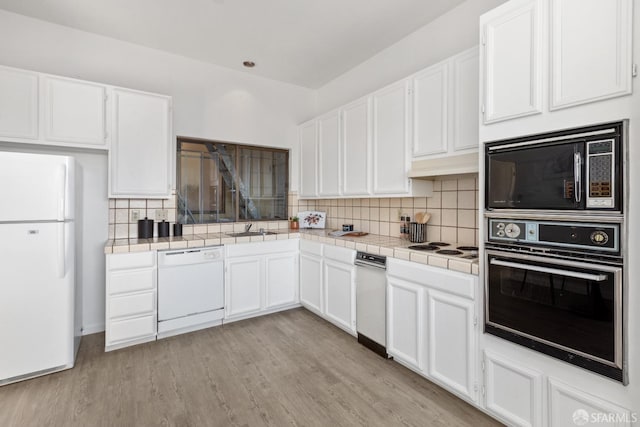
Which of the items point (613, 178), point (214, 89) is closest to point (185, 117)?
point (214, 89)

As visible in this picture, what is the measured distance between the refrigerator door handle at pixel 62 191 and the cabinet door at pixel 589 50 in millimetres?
3078

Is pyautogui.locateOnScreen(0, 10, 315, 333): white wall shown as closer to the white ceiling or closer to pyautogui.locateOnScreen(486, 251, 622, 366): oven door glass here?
the white ceiling

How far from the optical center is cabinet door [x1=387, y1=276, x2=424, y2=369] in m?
2.17

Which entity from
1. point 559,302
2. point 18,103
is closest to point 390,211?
point 559,302

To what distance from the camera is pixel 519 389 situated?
162 centimetres

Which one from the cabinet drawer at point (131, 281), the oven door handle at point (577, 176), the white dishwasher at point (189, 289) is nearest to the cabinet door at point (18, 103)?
the cabinet drawer at point (131, 281)

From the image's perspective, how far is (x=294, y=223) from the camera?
13.4 feet

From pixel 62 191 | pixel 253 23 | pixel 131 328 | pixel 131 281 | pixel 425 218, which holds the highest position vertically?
pixel 253 23

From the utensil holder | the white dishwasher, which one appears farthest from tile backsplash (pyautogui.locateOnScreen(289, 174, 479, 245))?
the white dishwasher

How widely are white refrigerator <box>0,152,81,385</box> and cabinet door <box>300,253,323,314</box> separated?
2073mm

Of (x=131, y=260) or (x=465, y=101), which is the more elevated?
(x=465, y=101)

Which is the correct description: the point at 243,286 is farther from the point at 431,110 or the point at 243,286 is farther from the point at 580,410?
the point at 580,410

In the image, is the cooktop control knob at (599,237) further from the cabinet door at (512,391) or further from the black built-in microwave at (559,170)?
the cabinet door at (512,391)

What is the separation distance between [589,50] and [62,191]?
3221 millimetres
